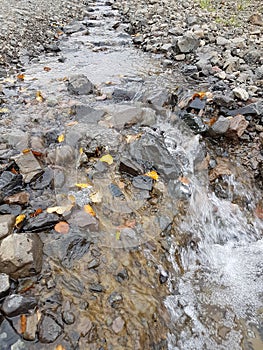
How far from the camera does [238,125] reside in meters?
4.63

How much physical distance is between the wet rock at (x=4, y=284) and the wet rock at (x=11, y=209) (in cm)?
76

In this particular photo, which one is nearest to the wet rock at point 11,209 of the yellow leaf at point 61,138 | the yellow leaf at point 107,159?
the yellow leaf at point 107,159

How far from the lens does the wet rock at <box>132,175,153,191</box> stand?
3.69 meters

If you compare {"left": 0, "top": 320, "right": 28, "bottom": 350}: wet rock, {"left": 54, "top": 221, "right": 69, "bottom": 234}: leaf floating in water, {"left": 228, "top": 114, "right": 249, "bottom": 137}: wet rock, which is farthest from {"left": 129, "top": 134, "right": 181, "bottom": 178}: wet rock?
{"left": 0, "top": 320, "right": 28, "bottom": 350}: wet rock

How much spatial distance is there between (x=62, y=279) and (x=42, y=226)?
0.58 meters

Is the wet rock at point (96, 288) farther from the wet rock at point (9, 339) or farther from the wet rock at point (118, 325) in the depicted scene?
the wet rock at point (9, 339)

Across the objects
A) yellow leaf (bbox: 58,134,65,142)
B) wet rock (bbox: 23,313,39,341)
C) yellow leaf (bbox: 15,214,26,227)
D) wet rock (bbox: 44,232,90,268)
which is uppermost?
yellow leaf (bbox: 58,134,65,142)

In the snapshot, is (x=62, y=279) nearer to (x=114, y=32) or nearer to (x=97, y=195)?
(x=97, y=195)

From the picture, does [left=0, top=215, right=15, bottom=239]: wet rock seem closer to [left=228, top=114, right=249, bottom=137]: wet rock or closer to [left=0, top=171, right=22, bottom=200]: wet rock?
[left=0, top=171, right=22, bottom=200]: wet rock

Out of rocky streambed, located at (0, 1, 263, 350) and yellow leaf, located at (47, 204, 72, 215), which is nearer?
rocky streambed, located at (0, 1, 263, 350)

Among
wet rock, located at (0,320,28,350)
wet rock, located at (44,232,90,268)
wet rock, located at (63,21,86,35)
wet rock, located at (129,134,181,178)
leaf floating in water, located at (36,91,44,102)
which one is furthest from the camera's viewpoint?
wet rock, located at (63,21,86,35)

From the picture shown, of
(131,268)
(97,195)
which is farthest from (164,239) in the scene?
(97,195)

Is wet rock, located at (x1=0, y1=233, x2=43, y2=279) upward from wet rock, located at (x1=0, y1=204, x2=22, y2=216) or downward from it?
upward

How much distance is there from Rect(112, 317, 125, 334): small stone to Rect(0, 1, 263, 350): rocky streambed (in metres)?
0.02
